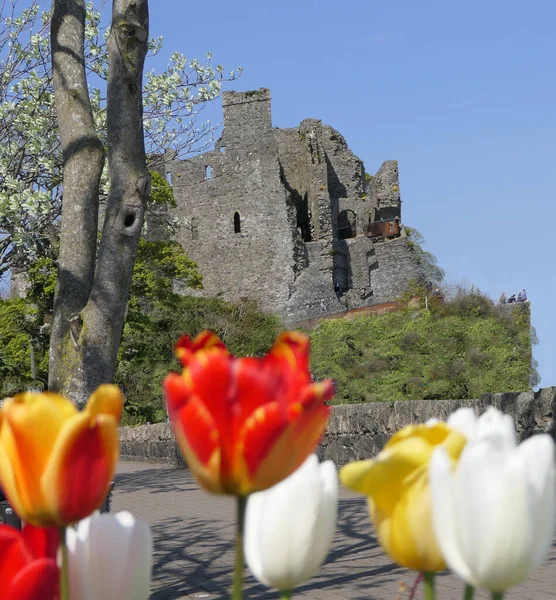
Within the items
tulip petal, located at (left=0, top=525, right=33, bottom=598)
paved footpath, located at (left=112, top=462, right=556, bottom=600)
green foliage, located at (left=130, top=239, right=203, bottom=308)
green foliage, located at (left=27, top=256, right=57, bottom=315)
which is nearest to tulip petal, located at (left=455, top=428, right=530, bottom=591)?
tulip petal, located at (left=0, top=525, right=33, bottom=598)

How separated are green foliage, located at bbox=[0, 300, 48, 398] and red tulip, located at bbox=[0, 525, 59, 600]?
2623 cm

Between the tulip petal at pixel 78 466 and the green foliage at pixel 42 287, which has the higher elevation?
the green foliage at pixel 42 287

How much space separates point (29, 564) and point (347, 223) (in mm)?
60460

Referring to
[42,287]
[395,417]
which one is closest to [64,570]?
[395,417]

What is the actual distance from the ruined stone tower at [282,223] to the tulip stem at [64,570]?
50.8 meters

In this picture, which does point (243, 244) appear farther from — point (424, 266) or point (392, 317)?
point (392, 317)

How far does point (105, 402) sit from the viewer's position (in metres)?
0.97

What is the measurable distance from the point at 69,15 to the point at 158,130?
776 cm

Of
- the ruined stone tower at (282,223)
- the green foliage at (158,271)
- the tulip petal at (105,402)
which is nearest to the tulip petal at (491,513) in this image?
the tulip petal at (105,402)

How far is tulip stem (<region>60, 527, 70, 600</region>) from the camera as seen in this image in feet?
3.15

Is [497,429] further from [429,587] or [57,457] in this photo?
[57,457]

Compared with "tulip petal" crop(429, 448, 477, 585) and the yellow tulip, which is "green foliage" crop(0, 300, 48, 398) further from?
"tulip petal" crop(429, 448, 477, 585)

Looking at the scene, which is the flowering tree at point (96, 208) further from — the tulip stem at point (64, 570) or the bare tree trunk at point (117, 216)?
the tulip stem at point (64, 570)

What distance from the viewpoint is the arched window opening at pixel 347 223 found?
200ft
